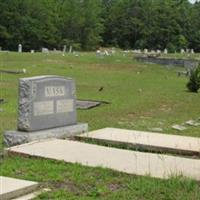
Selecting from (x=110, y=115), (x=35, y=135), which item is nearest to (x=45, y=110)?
(x=35, y=135)

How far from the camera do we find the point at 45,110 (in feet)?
28.1

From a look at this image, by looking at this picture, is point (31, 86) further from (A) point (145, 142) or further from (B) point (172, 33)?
(B) point (172, 33)

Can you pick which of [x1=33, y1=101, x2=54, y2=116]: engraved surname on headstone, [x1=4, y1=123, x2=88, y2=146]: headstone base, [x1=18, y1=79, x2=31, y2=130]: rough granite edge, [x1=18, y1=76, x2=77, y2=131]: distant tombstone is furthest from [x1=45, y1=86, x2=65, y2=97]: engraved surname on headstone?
[x1=4, y1=123, x2=88, y2=146]: headstone base

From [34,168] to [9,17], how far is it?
59.1 metres

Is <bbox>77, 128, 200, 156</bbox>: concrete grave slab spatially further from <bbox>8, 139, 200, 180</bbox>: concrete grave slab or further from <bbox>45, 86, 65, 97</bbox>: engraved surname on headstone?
<bbox>45, 86, 65, 97</bbox>: engraved surname on headstone

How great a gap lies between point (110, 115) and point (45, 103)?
4.84 meters

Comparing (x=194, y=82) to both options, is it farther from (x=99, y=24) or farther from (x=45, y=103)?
(x=99, y=24)

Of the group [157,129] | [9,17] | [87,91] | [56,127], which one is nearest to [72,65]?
[87,91]

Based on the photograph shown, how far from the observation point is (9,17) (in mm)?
64062

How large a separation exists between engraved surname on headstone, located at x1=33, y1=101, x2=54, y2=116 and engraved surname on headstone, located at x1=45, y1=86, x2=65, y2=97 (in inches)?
4.8

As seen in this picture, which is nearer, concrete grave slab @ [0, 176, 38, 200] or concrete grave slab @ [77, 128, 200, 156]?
concrete grave slab @ [0, 176, 38, 200]

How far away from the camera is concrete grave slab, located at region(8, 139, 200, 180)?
21.3 feet

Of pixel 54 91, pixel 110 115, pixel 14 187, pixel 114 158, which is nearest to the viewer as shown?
pixel 14 187

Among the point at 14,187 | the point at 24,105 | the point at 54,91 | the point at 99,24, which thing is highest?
the point at 99,24
